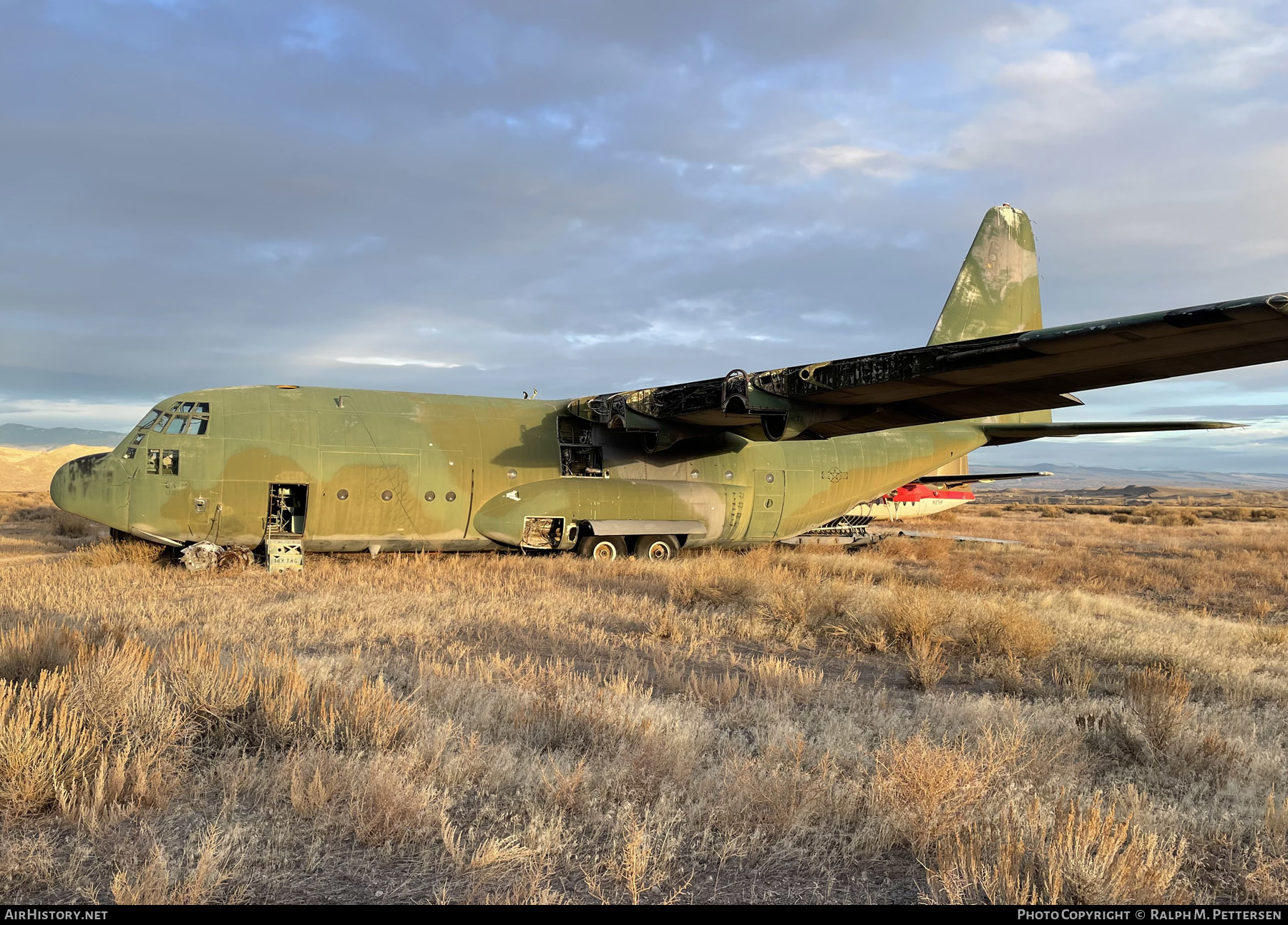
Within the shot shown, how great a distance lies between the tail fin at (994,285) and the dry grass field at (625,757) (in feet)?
39.6

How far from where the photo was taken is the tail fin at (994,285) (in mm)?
21312

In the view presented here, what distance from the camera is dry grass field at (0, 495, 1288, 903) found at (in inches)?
149

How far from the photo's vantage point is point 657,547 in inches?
746

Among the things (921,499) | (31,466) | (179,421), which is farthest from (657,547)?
(31,466)

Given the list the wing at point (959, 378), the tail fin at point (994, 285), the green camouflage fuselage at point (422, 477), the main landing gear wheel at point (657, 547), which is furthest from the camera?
the tail fin at point (994, 285)

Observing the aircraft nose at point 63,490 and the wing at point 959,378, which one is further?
the aircraft nose at point 63,490

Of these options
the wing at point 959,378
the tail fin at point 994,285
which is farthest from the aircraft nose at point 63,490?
the tail fin at point 994,285

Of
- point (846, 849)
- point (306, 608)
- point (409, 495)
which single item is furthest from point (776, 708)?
point (409, 495)

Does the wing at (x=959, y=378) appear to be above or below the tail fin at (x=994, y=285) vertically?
below

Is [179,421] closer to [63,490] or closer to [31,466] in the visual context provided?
[63,490]

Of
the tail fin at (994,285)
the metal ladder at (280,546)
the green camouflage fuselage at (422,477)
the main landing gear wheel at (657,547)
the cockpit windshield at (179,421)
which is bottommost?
the main landing gear wheel at (657,547)

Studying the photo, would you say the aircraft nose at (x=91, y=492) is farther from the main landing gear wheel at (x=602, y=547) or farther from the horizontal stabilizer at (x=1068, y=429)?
the horizontal stabilizer at (x=1068, y=429)

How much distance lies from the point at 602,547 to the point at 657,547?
1.46 meters

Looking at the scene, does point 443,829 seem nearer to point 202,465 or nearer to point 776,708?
point 776,708
